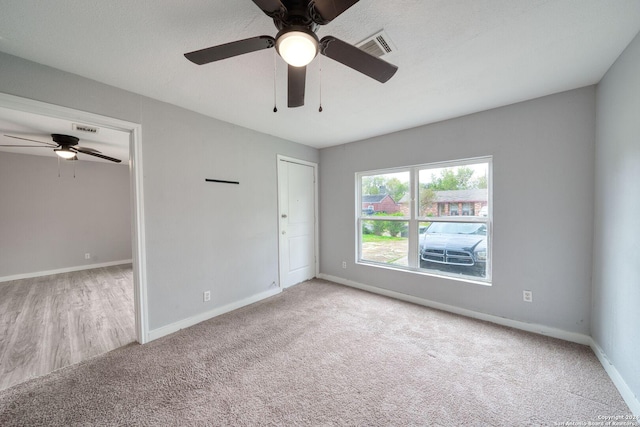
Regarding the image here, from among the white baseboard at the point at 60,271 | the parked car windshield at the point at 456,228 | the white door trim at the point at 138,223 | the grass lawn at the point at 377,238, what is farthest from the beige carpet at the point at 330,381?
the white baseboard at the point at 60,271

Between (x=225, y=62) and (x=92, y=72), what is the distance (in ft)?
3.75

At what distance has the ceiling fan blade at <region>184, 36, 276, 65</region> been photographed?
1.14m

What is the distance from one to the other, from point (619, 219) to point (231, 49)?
9.38 feet

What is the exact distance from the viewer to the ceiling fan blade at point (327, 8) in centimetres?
95

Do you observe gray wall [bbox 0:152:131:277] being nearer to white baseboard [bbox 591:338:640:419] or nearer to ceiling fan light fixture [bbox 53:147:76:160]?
ceiling fan light fixture [bbox 53:147:76:160]

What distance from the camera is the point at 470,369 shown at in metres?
1.83

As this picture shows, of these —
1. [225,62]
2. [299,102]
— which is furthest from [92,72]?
[299,102]

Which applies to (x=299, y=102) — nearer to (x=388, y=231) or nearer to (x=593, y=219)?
(x=388, y=231)

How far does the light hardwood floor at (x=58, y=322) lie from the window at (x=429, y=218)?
3.30 m

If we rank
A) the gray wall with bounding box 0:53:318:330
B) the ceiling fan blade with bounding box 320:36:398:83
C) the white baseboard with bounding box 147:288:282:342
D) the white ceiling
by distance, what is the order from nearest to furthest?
the ceiling fan blade with bounding box 320:36:398:83
the white ceiling
the gray wall with bounding box 0:53:318:330
the white baseboard with bounding box 147:288:282:342

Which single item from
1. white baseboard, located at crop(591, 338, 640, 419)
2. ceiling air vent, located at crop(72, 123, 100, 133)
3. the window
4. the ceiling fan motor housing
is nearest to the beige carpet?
white baseboard, located at crop(591, 338, 640, 419)

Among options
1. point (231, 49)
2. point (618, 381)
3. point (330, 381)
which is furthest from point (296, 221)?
point (618, 381)

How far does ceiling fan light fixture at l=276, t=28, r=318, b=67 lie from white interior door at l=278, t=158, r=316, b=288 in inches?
96.7

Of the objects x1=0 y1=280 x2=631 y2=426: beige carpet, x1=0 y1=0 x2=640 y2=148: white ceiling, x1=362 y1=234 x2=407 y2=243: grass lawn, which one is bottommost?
x1=0 y1=280 x2=631 y2=426: beige carpet
